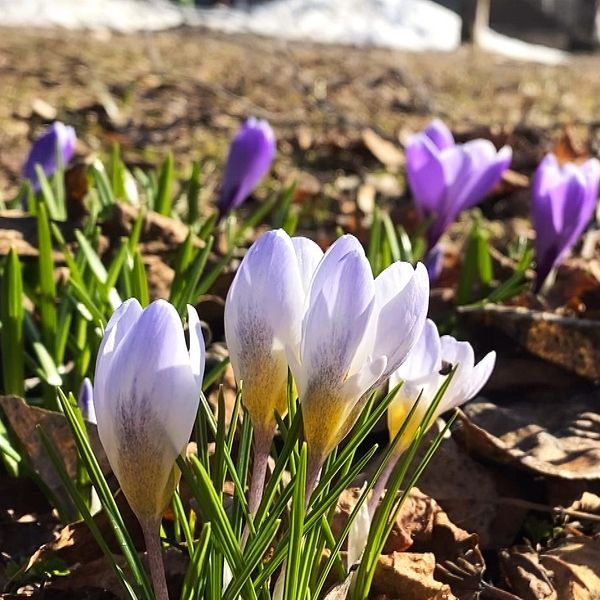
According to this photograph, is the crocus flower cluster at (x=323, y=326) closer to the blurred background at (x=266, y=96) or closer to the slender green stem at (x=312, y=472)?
the slender green stem at (x=312, y=472)

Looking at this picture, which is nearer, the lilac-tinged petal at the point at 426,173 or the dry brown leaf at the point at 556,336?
the dry brown leaf at the point at 556,336

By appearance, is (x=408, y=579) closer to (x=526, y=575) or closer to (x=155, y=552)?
(x=526, y=575)

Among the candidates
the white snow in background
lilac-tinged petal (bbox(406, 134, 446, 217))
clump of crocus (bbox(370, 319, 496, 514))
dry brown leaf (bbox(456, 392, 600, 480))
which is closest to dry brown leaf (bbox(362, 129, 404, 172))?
lilac-tinged petal (bbox(406, 134, 446, 217))

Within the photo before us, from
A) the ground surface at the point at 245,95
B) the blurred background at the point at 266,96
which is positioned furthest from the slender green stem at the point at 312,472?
the ground surface at the point at 245,95

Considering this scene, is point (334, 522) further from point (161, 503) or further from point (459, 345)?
point (161, 503)

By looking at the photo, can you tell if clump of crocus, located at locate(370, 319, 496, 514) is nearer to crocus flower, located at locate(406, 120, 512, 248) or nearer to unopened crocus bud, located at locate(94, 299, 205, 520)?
unopened crocus bud, located at locate(94, 299, 205, 520)

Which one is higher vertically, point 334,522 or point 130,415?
point 130,415

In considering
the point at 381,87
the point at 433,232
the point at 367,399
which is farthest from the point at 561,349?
the point at 381,87
